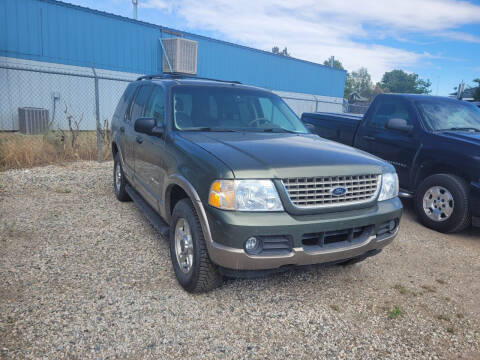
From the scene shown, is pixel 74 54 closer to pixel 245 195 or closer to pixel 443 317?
pixel 245 195

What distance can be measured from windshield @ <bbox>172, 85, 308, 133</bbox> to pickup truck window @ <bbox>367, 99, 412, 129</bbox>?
7.96ft

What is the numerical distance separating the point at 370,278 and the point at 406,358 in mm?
1150

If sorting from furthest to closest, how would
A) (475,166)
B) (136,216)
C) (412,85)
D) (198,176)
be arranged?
(412,85), (136,216), (475,166), (198,176)

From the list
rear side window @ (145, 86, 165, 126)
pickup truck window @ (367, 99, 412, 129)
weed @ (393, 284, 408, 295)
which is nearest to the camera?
weed @ (393, 284, 408, 295)

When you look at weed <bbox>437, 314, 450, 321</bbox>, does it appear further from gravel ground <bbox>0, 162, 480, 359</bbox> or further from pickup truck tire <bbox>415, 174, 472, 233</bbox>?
pickup truck tire <bbox>415, 174, 472, 233</bbox>

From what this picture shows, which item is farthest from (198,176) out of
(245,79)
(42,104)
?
(245,79)

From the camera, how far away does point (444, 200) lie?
16.3 ft

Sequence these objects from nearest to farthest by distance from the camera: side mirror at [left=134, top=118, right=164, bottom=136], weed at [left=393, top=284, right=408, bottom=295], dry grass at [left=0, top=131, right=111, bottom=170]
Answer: weed at [left=393, top=284, right=408, bottom=295] < side mirror at [left=134, top=118, right=164, bottom=136] < dry grass at [left=0, top=131, right=111, bottom=170]

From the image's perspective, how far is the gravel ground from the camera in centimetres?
251

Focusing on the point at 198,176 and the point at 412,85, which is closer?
the point at 198,176

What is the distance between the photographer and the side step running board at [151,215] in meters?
3.55

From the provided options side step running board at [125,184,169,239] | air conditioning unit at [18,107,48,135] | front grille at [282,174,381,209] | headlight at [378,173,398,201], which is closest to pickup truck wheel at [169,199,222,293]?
side step running board at [125,184,169,239]

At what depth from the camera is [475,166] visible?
4.61 metres

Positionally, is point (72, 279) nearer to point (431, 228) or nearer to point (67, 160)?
point (431, 228)
